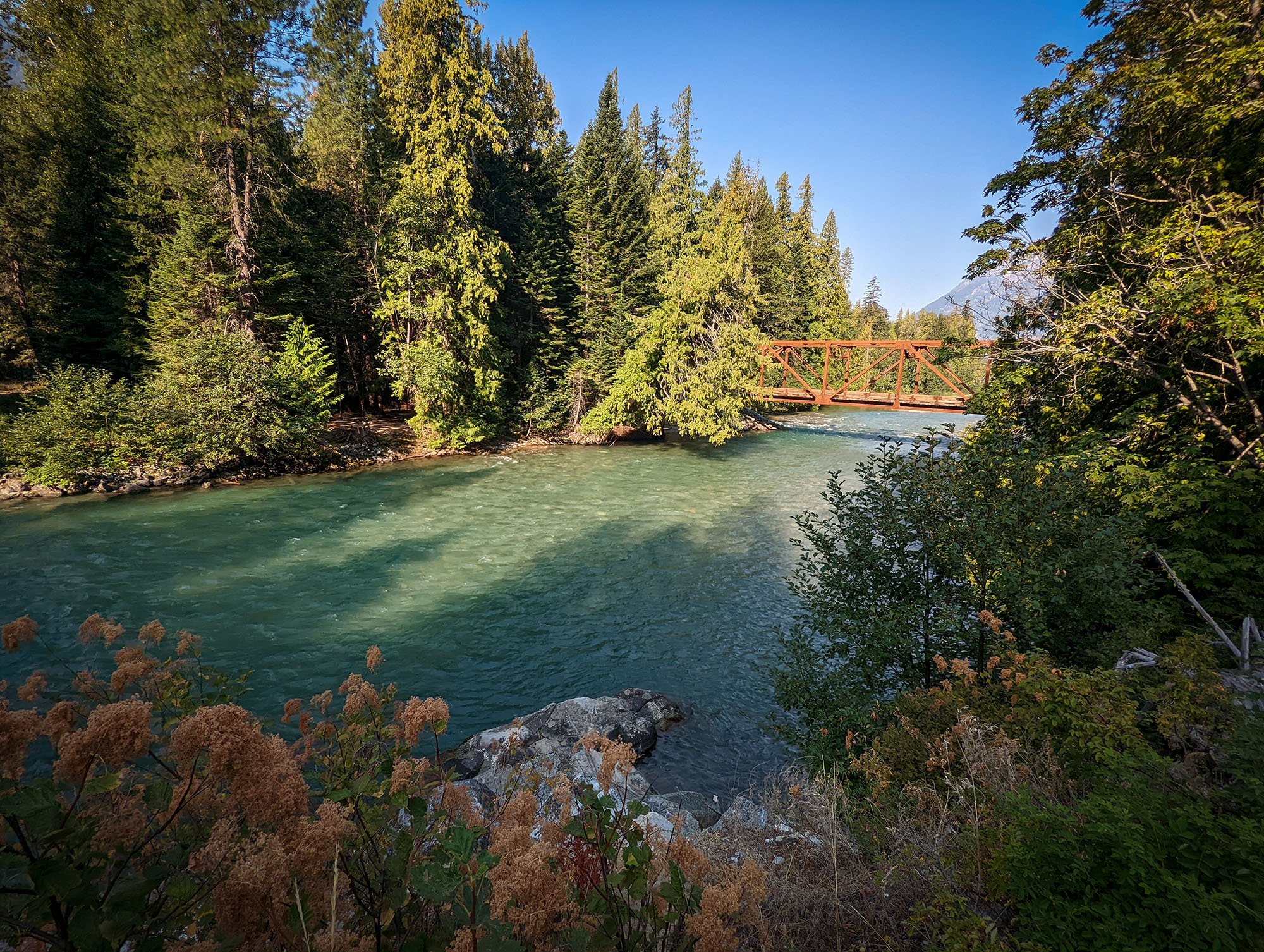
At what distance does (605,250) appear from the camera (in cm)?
3189

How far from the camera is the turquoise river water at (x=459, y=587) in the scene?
28.3 ft

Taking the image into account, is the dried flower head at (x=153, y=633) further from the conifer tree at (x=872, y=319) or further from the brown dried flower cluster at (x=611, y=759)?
the conifer tree at (x=872, y=319)

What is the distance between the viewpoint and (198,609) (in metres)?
10.3

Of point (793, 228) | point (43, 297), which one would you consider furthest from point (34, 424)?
point (793, 228)

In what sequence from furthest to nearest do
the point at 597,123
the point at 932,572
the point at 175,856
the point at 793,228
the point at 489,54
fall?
the point at 793,228 < the point at 489,54 < the point at 597,123 < the point at 932,572 < the point at 175,856

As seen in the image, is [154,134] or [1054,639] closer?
[1054,639]

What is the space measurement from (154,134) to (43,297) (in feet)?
31.6

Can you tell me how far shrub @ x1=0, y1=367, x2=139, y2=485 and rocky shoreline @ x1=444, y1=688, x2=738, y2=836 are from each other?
18047 mm

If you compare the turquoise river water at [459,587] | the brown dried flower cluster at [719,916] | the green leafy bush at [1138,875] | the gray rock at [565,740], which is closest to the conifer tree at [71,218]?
the turquoise river water at [459,587]

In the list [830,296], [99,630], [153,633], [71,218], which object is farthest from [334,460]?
[830,296]

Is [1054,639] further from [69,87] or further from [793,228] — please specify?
[793,228]

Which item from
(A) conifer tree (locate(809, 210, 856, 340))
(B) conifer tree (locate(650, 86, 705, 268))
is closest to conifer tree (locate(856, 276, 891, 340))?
(A) conifer tree (locate(809, 210, 856, 340))

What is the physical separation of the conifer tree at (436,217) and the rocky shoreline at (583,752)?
18845 mm

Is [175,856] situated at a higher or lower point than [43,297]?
lower
